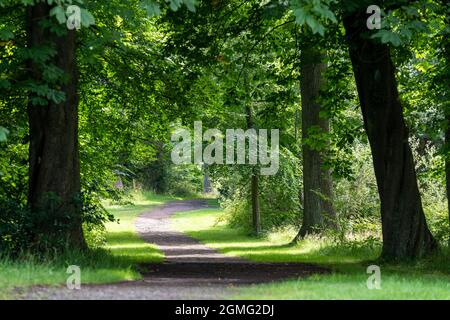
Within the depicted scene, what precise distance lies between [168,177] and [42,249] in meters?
59.4

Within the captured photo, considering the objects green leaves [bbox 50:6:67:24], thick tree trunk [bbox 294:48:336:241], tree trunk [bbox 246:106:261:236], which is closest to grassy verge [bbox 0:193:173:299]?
green leaves [bbox 50:6:67:24]

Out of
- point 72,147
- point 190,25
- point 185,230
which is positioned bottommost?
point 185,230

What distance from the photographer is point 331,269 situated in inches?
636

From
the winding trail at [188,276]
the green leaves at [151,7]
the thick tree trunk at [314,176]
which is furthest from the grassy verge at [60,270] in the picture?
the thick tree trunk at [314,176]

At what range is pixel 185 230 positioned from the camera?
36.4 metres

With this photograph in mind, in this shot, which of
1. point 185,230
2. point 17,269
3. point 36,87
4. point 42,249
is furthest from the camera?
point 185,230

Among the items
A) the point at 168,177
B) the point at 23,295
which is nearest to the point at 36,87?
the point at 23,295

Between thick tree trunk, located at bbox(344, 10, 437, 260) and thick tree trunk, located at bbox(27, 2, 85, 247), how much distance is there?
6278 millimetres

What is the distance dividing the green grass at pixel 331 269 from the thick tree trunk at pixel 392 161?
61 centimetres

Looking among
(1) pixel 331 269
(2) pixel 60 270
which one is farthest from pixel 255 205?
(2) pixel 60 270

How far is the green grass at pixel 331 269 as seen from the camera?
32.0 feet

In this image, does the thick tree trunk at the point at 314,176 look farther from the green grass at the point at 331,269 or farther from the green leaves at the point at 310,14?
the green leaves at the point at 310,14

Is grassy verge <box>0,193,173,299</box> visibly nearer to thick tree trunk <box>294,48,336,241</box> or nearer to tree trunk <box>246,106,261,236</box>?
thick tree trunk <box>294,48,336,241</box>
